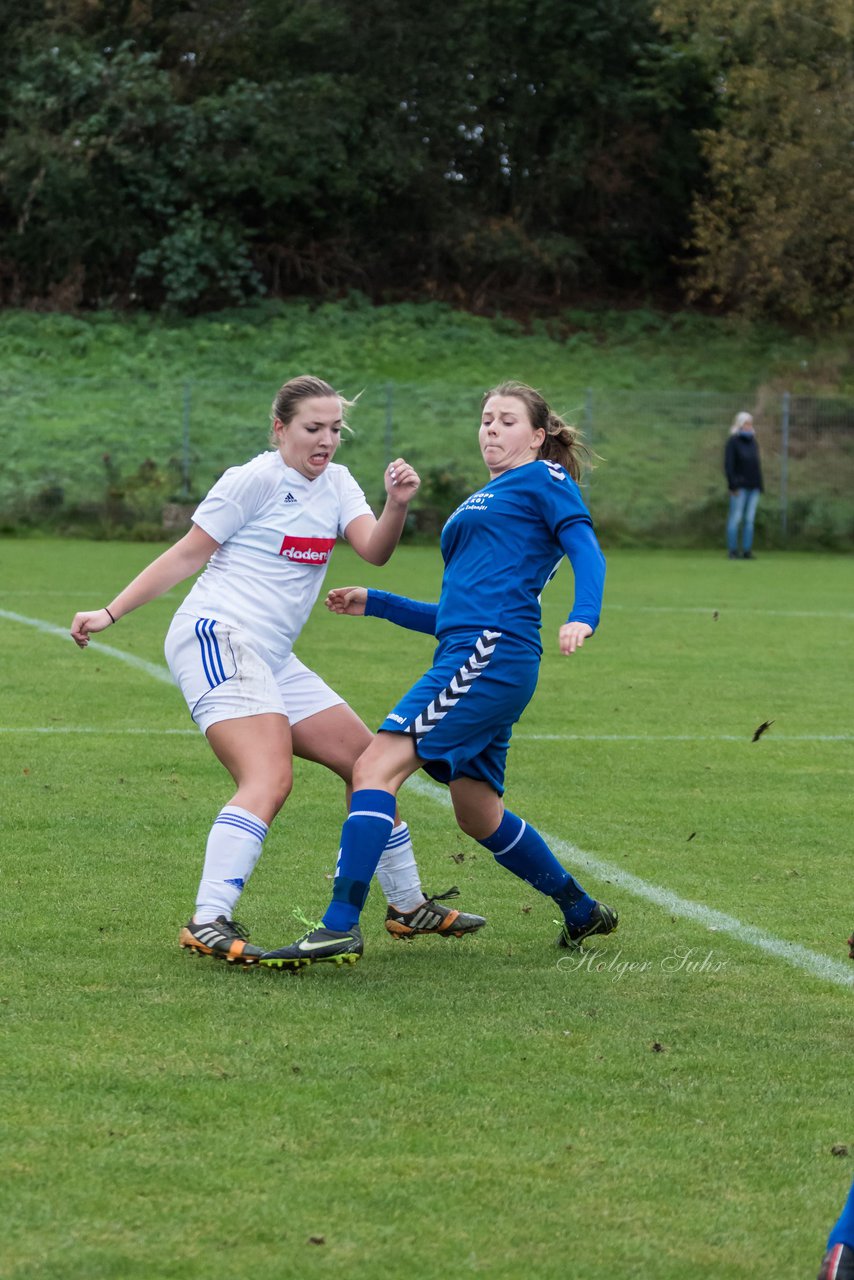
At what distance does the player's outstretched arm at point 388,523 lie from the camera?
17.1ft

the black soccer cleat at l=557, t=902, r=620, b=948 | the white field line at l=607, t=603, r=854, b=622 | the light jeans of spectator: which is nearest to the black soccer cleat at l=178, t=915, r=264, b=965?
the black soccer cleat at l=557, t=902, r=620, b=948

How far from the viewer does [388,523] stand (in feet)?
17.4

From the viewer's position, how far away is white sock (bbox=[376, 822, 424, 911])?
5.27 m

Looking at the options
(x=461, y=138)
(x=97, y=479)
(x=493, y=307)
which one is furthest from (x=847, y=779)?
(x=461, y=138)

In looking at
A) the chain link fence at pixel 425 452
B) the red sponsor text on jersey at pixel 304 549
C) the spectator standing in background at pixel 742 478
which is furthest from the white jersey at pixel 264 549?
the chain link fence at pixel 425 452

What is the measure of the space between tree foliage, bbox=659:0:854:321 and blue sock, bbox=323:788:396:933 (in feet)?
100

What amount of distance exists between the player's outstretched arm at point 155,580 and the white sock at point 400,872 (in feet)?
3.27

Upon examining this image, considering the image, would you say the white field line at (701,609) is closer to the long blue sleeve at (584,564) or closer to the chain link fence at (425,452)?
the chain link fence at (425,452)

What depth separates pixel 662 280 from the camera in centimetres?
4466

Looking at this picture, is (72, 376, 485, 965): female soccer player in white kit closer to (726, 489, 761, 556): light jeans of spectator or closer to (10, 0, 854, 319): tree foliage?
(726, 489, 761, 556): light jeans of spectator

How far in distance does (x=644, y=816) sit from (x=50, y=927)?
2.86 m

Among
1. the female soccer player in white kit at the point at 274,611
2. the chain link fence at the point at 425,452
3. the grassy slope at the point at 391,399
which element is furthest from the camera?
the grassy slope at the point at 391,399

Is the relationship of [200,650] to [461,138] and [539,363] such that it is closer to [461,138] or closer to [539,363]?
[539,363]

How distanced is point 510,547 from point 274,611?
30.0 inches
